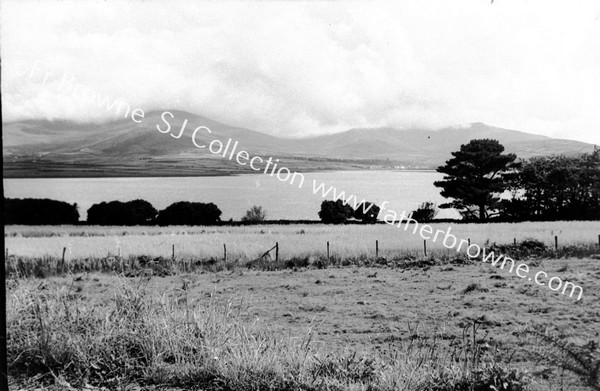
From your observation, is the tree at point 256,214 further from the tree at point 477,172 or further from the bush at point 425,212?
the tree at point 477,172

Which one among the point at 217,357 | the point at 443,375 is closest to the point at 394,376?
the point at 443,375

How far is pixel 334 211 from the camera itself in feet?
40.9

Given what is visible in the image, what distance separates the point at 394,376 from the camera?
366cm

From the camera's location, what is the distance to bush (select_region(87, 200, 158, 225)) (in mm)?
9312

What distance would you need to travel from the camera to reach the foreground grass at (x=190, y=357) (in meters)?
3.71

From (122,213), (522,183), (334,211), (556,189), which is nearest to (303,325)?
(522,183)

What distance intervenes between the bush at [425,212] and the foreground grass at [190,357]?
5.02m

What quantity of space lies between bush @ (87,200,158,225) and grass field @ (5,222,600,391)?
1.27 feet

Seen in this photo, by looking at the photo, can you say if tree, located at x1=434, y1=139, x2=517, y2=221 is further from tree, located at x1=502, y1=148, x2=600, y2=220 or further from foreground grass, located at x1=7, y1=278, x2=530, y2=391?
foreground grass, located at x1=7, y1=278, x2=530, y2=391

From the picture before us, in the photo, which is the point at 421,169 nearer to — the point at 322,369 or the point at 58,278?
the point at 322,369

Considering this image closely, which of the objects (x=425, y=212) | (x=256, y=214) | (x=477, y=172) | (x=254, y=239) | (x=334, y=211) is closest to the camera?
(x=477, y=172)

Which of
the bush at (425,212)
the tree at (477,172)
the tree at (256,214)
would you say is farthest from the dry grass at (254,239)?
the tree at (477,172)

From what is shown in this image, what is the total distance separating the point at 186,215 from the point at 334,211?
4.01 meters

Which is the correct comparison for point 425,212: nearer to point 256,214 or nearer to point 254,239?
point 256,214
